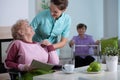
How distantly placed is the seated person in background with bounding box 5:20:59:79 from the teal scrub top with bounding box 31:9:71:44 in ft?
1.04

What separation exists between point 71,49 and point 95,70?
3.05 m

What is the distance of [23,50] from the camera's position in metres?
2.74

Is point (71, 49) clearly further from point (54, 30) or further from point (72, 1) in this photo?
point (54, 30)

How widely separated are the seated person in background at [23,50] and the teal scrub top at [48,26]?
0.32 meters

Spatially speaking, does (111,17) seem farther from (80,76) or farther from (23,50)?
(80,76)

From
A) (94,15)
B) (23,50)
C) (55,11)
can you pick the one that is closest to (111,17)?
(94,15)

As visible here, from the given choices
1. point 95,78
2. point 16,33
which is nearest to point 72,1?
point 16,33

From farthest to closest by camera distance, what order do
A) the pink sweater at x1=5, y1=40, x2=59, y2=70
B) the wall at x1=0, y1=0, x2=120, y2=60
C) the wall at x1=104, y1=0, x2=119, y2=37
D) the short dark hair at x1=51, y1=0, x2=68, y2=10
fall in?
the wall at x1=104, y1=0, x2=119, y2=37 → the wall at x1=0, y1=0, x2=120, y2=60 → the short dark hair at x1=51, y1=0, x2=68, y2=10 → the pink sweater at x1=5, y1=40, x2=59, y2=70

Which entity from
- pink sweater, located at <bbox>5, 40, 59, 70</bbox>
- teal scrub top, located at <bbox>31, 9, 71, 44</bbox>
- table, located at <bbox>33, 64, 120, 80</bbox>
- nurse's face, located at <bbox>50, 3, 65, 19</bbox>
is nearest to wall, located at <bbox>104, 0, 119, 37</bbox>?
teal scrub top, located at <bbox>31, 9, 71, 44</bbox>

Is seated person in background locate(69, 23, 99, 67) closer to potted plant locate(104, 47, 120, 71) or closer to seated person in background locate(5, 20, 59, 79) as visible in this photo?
seated person in background locate(5, 20, 59, 79)

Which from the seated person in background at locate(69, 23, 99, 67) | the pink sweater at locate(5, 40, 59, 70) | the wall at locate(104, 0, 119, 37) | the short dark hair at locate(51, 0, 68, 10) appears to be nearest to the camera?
the pink sweater at locate(5, 40, 59, 70)

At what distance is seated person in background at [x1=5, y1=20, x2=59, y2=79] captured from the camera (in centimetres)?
270

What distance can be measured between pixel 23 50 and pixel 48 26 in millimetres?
636

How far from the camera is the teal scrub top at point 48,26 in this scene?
3.22 metres
